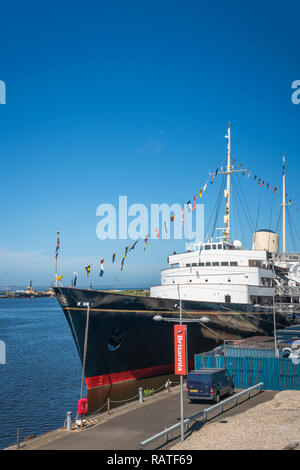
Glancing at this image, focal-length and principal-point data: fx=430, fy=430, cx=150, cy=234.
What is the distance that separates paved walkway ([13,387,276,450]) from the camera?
16.4m

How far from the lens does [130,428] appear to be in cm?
1842

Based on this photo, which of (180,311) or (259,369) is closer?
(180,311)

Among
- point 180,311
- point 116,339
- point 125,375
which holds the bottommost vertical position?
point 125,375

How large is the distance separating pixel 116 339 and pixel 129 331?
957 mm

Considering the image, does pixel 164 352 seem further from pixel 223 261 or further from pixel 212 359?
pixel 223 261

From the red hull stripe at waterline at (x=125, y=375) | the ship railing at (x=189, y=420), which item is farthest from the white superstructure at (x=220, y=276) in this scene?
the ship railing at (x=189, y=420)

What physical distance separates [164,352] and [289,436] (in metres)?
15.6

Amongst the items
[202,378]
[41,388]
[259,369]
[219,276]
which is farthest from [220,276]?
[41,388]

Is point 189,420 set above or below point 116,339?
below

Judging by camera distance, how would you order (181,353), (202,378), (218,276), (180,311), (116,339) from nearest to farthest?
(181,353), (180,311), (202,378), (116,339), (218,276)

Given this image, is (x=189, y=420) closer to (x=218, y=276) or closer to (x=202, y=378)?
(x=202, y=378)

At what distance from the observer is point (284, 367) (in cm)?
2498

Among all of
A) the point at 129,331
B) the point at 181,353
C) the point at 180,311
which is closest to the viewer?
the point at 181,353
